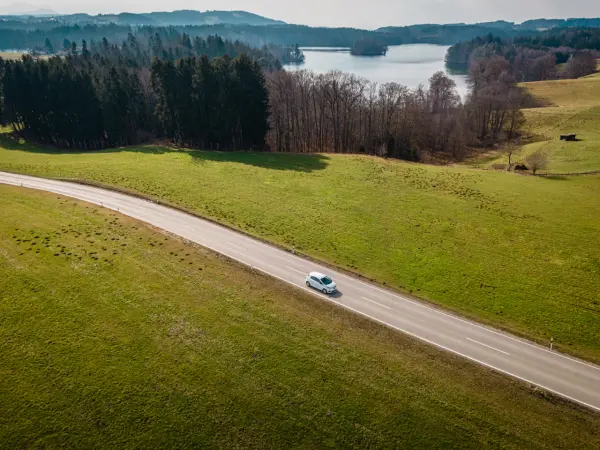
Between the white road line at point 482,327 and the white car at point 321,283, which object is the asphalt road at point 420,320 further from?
the white car at point 321,283

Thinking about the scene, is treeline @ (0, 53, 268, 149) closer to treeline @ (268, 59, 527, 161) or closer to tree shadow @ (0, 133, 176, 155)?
tree shadow @ (0, 133, 176, 155)

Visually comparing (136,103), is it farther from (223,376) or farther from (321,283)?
(223,376)

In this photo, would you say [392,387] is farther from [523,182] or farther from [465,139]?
[465,139]

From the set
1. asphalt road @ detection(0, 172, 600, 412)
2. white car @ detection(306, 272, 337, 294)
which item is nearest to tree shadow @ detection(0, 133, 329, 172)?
asphalt road @ detection(0, 172, 600, 412)

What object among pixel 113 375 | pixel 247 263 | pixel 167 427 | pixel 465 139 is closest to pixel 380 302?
pixel 247 263

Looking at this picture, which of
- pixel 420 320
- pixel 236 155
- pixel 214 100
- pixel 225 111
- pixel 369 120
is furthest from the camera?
pixel 369 120

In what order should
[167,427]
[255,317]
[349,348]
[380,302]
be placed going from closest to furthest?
1. [167,427]
2. [349,348]
3. [255,317]
4. [380,302]

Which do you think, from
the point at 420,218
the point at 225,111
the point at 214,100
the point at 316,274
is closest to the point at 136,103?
the point at 214,100
